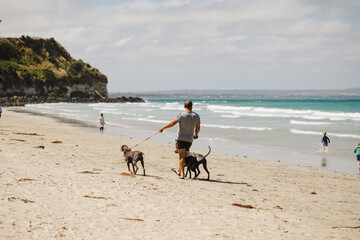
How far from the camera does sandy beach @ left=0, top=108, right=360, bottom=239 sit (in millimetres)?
4680

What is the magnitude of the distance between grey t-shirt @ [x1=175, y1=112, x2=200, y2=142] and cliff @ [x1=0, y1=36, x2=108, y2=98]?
311ft

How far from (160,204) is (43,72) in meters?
111

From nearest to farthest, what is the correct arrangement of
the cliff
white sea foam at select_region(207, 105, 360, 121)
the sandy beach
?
1. the sandy beach
2. white sea foam at select_region(207, 105, 360, 121)
3. the cliff

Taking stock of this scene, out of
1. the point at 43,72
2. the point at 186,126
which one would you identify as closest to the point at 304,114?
the point at 186,126

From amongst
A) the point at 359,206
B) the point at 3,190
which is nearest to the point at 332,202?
the point at 359,206

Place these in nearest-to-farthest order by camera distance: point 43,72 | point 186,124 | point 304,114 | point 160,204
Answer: point 160,204, point 186,124, point 304,114, point 43,72


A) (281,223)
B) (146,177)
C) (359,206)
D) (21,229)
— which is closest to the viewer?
(21,229)

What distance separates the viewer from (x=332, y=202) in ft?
24.6

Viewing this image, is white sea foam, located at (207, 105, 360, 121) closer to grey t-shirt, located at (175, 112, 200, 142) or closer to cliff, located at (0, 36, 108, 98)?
grey t-shirt, located at (175, 112, 200, 142)

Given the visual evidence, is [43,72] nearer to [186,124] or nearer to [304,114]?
[304,114]

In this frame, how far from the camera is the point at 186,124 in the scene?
8086 millimetres

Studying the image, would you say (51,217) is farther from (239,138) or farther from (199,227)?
(239,138)

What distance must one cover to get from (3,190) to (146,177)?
342 cm

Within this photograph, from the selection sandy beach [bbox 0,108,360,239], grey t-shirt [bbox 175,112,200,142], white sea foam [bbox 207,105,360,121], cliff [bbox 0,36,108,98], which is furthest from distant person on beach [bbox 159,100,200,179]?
cliff [bbox 0,36,108,98]
